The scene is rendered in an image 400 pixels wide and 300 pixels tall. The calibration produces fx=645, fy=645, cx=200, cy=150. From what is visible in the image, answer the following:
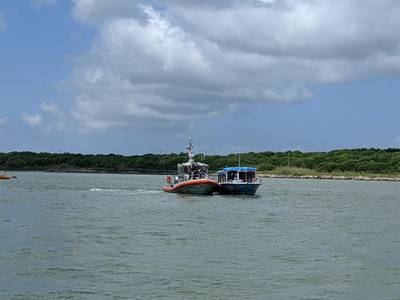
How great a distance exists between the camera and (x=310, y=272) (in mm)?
27781

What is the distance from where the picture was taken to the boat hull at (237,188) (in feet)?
255

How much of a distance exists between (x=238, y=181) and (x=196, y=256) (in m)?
46.8

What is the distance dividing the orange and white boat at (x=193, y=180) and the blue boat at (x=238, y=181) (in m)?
1.74

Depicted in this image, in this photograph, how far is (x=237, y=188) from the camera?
78688 millimetres

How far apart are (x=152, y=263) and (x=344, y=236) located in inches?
645

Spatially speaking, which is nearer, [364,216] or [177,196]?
[364,216]

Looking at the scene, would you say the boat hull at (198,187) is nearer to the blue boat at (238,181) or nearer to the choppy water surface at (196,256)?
the blue boat at (238,181)

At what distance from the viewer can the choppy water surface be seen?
24.2m

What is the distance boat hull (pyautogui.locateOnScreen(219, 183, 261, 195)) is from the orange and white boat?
1.27 meters

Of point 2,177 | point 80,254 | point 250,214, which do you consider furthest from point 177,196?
point 2,177

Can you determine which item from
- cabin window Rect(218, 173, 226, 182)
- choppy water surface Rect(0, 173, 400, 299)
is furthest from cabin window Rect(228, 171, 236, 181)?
choppy water surface Rect(0, 173, 400, 299)

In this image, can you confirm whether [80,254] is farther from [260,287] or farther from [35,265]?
[260,287]

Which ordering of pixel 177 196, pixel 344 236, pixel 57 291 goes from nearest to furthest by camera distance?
pixel 57 291 → pixel 344 236 → pixel 177 196

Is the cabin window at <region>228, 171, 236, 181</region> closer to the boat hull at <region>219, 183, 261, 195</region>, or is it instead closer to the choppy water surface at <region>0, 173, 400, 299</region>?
the boat hull at <region>219, 183, 261, 195</region>
